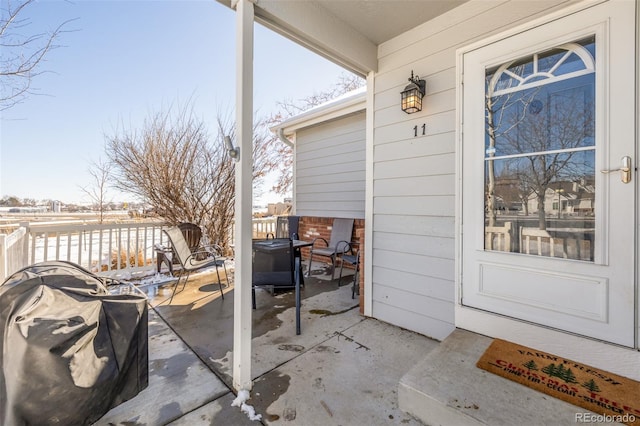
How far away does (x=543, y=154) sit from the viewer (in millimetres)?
1941

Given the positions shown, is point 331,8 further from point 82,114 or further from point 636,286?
point 82,114

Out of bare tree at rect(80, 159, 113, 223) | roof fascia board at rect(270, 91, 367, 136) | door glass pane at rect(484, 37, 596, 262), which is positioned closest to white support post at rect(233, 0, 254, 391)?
door glass pane at rect(484, 37, 596, 262)

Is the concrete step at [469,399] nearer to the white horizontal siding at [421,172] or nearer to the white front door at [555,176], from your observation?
the white front door at [555,176]

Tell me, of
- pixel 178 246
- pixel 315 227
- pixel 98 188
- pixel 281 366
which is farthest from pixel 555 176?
pixel 98 188

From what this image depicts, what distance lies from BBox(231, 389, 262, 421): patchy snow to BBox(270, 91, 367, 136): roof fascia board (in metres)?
4.34

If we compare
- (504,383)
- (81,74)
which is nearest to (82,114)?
(81,74)

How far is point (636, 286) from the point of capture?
1609mm

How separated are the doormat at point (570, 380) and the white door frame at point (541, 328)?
60 mm

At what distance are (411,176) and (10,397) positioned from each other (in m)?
2.96

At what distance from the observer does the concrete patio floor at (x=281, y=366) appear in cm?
165

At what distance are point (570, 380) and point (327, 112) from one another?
4.80 metres

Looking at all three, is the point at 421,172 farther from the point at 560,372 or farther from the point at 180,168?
the point at 180,168

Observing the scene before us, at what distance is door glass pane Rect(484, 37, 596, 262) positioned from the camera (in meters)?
1.78

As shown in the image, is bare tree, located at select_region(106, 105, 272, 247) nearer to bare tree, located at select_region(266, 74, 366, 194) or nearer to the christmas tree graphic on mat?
bare tree, located at select_region(266, 74, 366, 194)
